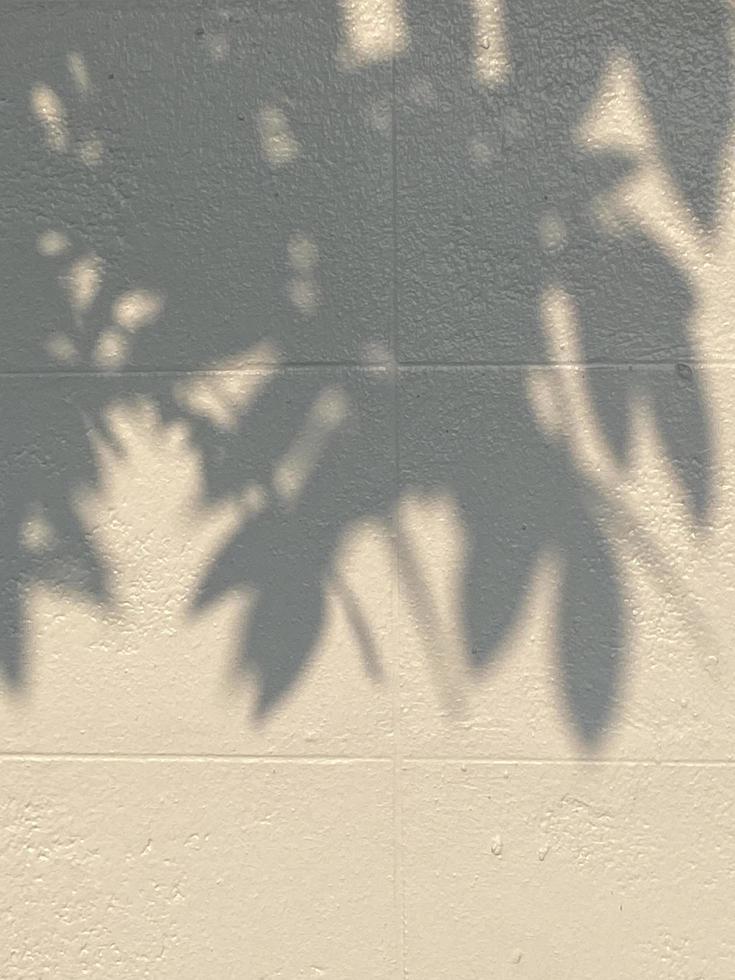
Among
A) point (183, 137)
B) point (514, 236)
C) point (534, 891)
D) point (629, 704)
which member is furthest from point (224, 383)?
point (534, 891)

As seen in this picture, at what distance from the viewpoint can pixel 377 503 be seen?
288 cm

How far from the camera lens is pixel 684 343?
2859 millimetres

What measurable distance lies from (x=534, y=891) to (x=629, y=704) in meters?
0.53

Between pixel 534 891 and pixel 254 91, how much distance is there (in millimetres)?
2163

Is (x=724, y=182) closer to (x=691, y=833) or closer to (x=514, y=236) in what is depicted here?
(x=514, y=236)

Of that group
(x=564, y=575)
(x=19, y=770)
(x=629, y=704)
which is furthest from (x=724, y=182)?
(x=19, y=770)

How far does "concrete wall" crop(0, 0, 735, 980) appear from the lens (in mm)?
2836

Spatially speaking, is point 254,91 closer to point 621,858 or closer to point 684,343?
point 684,343

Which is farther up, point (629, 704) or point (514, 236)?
point (514, 236)

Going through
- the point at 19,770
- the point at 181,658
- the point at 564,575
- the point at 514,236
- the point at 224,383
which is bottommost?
the point at 19,770

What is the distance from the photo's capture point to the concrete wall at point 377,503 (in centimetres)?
284

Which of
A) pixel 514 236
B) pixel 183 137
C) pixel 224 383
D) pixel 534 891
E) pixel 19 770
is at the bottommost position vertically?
pixel 534 891

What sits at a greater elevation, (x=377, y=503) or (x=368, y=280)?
(x=368, y=280)

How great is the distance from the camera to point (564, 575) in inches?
112
